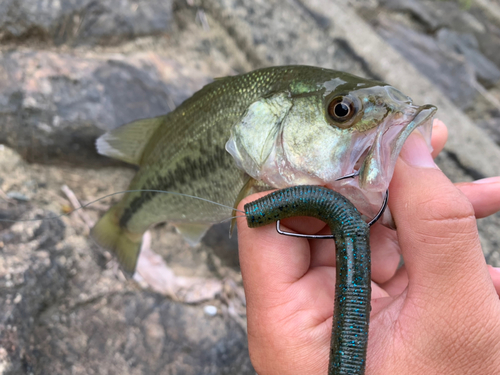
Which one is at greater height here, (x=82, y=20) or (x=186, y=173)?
(x=186, y=173)

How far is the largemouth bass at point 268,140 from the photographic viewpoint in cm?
118

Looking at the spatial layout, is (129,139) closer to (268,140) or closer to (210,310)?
(268,140)

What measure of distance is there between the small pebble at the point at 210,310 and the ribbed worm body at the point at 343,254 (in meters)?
1.42

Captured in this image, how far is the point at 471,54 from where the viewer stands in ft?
17.8

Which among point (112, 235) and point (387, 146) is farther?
point (112, 235)

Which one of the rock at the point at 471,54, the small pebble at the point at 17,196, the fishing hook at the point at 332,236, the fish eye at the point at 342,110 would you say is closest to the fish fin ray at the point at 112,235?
the small pebble at the point at 17,196

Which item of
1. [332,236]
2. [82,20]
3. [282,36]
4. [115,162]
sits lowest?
[115,162]

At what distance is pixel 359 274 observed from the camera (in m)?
1.10

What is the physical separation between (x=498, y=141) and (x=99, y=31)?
4789mm

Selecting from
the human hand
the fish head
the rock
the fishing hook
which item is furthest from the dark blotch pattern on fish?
the rock

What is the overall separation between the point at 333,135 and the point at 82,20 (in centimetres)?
255

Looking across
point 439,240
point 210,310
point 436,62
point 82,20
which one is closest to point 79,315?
point 210,310

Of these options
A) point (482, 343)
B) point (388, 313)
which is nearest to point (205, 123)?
point (388, 313)

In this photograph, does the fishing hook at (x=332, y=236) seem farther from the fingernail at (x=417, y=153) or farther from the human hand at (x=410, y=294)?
the fingernail at (x=417, y=153)
